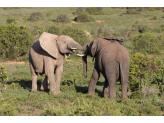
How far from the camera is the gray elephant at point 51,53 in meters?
8.76

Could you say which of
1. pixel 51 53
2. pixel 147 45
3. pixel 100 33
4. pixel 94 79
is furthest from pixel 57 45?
pixel 100 33

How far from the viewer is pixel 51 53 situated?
342 inches

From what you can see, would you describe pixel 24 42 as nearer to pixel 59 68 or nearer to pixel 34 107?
pixel 59 68

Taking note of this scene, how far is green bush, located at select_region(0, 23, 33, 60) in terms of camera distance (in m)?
16.8

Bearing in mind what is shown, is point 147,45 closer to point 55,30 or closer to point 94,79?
point 55,30

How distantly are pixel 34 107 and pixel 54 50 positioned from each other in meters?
2.31

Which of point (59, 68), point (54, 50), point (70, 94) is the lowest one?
point (70, 94)

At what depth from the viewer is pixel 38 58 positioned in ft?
29.7

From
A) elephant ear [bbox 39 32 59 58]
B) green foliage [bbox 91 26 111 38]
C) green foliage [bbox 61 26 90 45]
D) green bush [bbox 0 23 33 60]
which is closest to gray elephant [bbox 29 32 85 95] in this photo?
elephant ear [bbox 39 32 59 58]

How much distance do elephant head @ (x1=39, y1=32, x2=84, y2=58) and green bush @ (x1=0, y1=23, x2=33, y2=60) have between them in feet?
28.4

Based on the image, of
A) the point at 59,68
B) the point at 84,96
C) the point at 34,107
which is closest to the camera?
the point at 34,107

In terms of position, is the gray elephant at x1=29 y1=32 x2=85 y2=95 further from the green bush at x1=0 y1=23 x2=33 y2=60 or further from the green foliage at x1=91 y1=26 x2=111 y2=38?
the green foliage at x1=91 y1=26 x2=111 y2=38

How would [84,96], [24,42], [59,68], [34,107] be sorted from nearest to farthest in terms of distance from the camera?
[34,107]
[84,96]
[59,68]
[24,42]
